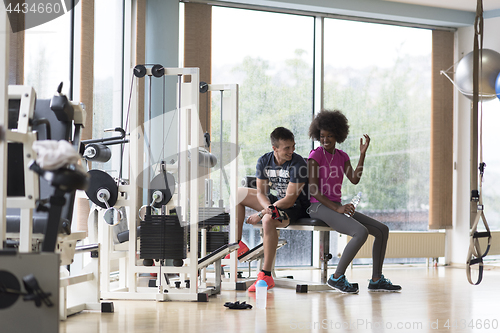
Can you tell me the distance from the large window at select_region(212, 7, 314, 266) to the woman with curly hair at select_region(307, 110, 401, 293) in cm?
152

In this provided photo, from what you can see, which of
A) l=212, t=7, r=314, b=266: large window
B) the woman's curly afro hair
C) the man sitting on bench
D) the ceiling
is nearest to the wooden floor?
the man sitting on bench

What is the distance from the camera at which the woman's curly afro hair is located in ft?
13.7

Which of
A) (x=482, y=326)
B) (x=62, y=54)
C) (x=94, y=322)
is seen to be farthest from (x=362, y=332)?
(x=62, y=54)

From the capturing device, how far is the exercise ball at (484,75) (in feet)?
16.2

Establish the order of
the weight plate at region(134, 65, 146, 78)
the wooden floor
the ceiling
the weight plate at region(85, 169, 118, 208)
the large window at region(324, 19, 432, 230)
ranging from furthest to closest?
the large window at region(324, 19, 432, 230) < the ceiling < the weight plate at region(134, 65, 146, 78) < the weight plate at region(85, 169, 118, 208) < the wooden floor

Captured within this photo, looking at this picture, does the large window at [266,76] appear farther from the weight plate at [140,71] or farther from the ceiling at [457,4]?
the weight plate at [140,71]

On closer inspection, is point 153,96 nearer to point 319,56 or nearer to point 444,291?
point 319,56

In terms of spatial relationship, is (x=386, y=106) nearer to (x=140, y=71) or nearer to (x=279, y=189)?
(x=279, y=189)

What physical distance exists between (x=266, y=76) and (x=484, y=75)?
2079 mm

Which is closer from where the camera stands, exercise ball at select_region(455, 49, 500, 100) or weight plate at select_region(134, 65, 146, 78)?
weight plate at select_region(134, 65, 146, 78)

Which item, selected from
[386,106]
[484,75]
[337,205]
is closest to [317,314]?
[337,205]

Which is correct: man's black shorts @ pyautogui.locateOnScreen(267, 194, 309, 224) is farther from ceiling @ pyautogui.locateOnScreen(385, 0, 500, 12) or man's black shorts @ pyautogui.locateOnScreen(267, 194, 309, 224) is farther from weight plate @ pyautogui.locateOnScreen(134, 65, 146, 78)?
ceiling @ pyautogui.locateOnScreen(385, 0, 500, 12)

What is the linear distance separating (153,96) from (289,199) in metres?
1.77

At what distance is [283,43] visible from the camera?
5797 millimetres
